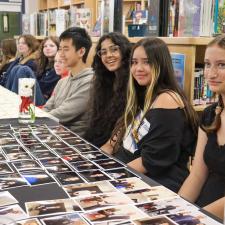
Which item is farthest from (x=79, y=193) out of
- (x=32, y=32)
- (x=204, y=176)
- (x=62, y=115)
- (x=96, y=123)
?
(x=32, y=32)

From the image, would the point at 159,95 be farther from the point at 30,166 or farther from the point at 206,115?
the point at 30,166

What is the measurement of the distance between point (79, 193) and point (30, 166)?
0.96ft

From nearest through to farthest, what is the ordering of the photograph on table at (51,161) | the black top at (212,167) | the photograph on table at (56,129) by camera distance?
the photograph on table at (51,161)
the black top at (212,167)
the photograph on table at (56,129)

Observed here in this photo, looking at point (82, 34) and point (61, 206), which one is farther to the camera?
point (82, 34)

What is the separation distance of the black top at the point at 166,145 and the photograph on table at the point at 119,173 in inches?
14.6

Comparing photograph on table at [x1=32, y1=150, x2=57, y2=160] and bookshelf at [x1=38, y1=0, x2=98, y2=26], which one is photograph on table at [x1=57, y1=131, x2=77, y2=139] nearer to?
photograph on table at [x1=32, y1=150, x2=57, y2=160]

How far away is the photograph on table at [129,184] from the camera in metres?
1.10

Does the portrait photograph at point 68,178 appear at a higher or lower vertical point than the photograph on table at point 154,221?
higher

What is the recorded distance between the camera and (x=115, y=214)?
939 mm

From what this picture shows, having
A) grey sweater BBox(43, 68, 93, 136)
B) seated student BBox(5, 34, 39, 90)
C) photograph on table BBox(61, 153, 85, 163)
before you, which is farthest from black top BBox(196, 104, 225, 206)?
seated student BBox(5, 34, 39, 90)

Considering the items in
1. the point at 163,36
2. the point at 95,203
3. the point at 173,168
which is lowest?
the point at 173,168

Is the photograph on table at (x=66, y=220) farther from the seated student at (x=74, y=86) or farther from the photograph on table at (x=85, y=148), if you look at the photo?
the seated student at (x=74, y=86)

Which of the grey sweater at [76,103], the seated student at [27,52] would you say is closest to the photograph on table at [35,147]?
the grey sweater at [76,103]

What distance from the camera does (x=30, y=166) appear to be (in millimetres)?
1288
